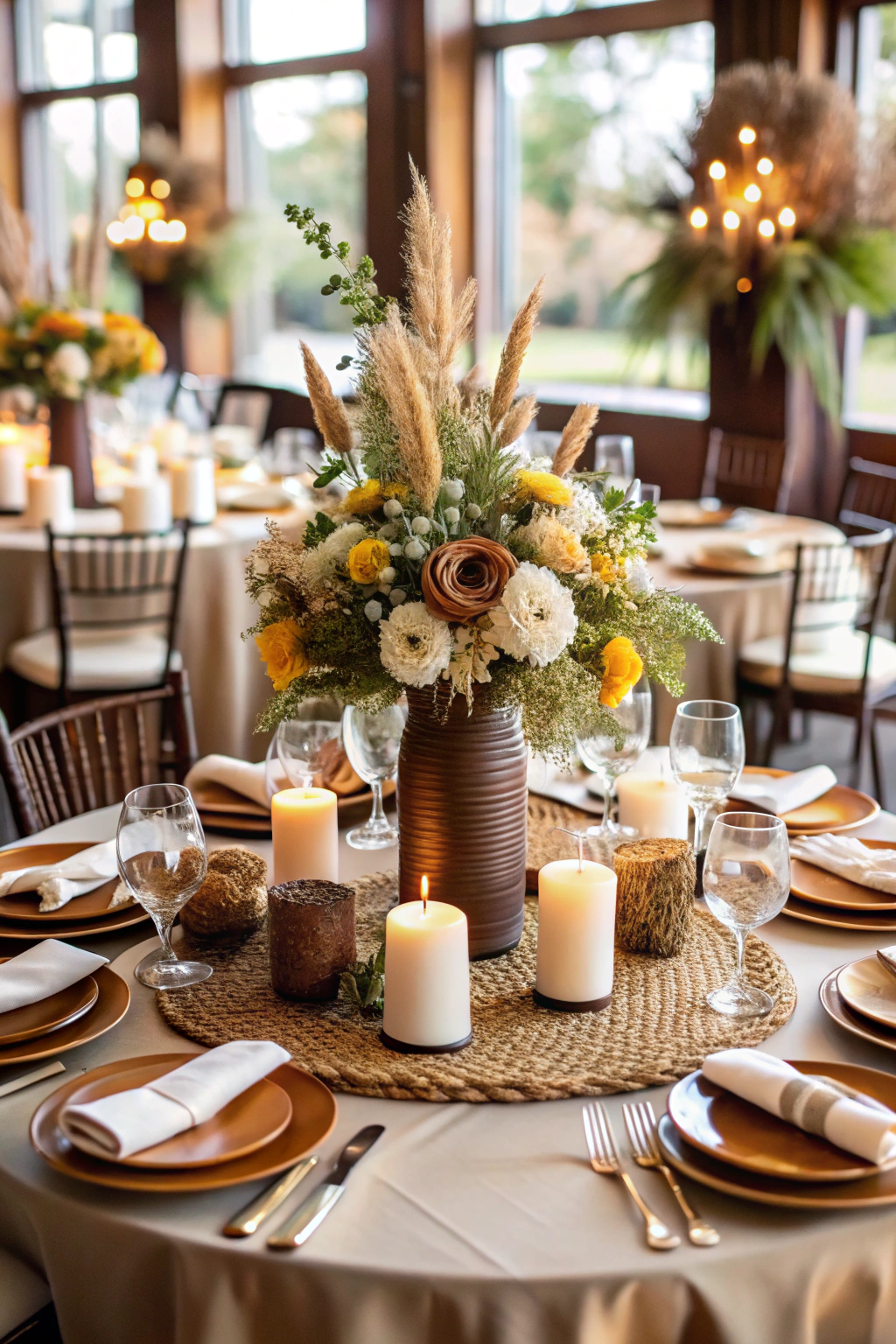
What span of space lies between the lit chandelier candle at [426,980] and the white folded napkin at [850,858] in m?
0.60

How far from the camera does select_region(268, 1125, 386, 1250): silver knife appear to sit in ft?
3.18

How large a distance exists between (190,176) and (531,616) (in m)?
7.27

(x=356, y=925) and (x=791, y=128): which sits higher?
(x=791, y=128)

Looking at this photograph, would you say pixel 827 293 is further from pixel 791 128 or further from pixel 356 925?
pixel 356 925

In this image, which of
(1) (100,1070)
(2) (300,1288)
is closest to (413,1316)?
(2) (300,1288)

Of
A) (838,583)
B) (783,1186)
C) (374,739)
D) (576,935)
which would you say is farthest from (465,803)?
(838,583)

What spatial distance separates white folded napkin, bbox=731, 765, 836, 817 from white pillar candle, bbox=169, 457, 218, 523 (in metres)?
2.62

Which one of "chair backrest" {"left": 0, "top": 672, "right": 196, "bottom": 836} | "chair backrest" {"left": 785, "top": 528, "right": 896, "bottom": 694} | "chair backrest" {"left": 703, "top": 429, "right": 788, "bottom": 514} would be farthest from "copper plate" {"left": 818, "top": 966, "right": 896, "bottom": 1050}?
"chair backrest" {"left": 703, "top": 429, "right": 788, "bottom": 514}

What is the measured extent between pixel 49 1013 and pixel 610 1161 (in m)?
0.57

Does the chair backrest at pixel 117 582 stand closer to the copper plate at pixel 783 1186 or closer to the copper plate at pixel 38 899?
the copper plate at pixel 38 899

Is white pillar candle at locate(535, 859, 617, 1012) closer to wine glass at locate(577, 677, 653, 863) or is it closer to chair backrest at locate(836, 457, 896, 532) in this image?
wine glass at locate(577, 677, 653, 863)

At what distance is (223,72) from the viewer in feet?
26.2

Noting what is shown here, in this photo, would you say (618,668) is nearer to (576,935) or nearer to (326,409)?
(576,935)

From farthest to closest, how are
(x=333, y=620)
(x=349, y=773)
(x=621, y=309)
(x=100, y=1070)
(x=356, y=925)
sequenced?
(x=621, y=309) < (x=349, y=773) < (x=356, y=925) < (x=333, y=620) < (x=100, y=1070)
